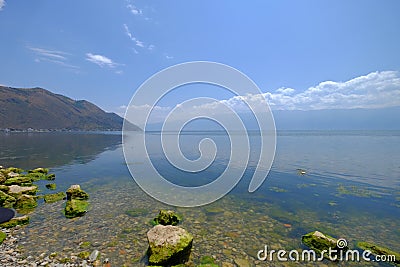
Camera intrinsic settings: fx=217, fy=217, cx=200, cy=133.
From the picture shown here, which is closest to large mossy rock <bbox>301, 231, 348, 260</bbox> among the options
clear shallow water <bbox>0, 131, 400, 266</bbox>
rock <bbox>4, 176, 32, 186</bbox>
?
clear shallow water <bbox>0, 131, 400, 266</bbox>

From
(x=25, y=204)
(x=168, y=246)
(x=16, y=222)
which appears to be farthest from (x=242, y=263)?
(x=25, y=204)

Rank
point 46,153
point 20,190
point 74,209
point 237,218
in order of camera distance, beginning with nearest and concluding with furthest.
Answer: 1. point 74,209
2. point 237,218
3. point 20,190
4. point 46,153

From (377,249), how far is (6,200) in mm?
23936

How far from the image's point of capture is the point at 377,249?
36.2 ft

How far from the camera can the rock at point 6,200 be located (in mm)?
15758

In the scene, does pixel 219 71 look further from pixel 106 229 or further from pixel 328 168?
pixel 328 168

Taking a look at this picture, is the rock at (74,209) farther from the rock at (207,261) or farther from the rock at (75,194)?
the rock at (207,261)

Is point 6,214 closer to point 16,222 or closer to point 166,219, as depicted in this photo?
point 16,222

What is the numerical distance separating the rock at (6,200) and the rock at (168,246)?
1286 centimetres

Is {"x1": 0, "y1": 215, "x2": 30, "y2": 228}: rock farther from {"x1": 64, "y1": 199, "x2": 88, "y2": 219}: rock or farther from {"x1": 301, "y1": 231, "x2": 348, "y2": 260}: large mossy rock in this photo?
{"x1": 301, "y1": 231, "x2": 348, "y2": 260}: large mossy rock

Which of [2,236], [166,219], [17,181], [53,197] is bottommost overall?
[53,197]

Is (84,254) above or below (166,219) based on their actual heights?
below

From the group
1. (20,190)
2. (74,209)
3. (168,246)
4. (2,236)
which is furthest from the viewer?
(20,190)

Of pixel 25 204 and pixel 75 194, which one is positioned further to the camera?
pixel 75 194
